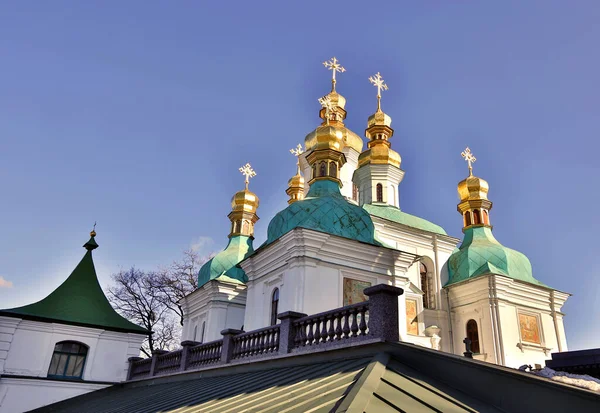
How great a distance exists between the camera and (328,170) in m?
18.9

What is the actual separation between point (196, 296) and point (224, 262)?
211 cm

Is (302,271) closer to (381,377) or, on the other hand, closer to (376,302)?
(376,302)

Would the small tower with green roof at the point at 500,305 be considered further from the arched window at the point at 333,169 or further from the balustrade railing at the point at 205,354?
the balustrade railing at the point at 205,354

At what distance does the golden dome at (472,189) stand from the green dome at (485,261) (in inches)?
85.7

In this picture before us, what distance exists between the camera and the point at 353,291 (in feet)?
49.8

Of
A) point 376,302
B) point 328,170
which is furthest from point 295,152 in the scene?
point 376,302

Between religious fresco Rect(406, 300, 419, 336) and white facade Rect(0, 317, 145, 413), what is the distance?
1012 centimetres

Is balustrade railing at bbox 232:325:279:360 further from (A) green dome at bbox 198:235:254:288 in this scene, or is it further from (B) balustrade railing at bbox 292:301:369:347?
(A) green dome at bbox 198:235:254:288

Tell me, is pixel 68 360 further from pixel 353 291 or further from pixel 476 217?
pixel 476 217

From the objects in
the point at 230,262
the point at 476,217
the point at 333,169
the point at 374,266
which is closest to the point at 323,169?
the point at 333,169

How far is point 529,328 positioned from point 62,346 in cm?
1813

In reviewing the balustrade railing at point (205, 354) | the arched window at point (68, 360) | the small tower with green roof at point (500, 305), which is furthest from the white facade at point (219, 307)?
the balustrade railing at point (205, 354)

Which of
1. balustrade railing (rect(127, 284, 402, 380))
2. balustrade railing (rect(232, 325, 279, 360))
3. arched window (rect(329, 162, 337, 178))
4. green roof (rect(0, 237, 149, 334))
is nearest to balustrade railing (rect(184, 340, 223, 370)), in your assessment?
balustrade railing (rect(127, 284, 402, 380))

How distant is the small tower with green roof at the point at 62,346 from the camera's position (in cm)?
1419
